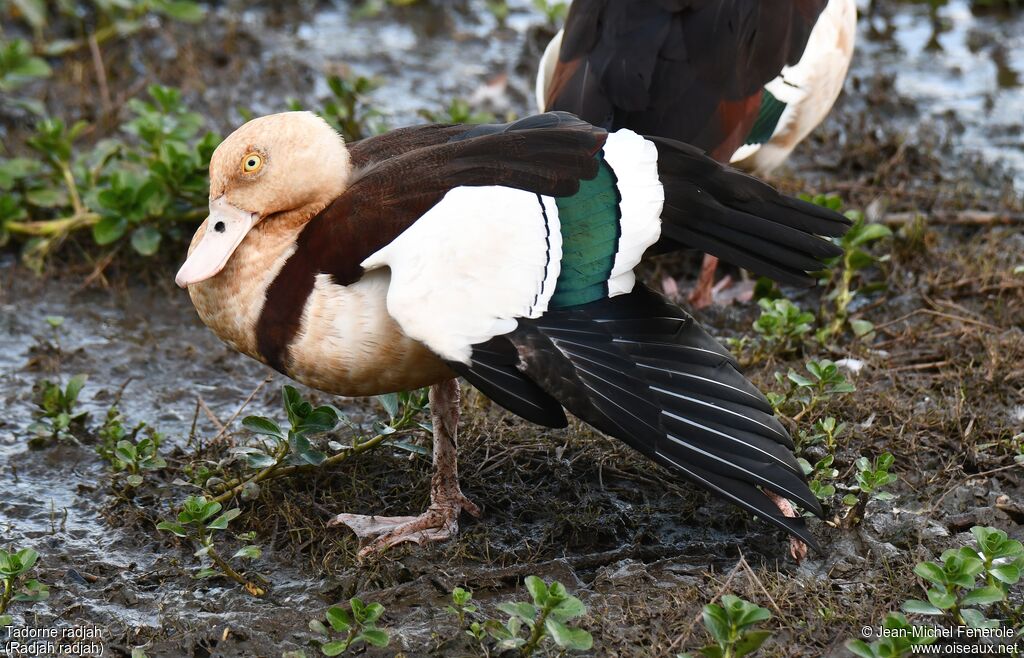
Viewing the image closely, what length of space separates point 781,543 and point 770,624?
1.33 ft

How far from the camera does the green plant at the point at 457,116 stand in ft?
17.6

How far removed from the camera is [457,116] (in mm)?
5355

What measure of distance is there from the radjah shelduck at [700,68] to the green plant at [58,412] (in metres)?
1.90

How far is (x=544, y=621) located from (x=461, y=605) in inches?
11.7

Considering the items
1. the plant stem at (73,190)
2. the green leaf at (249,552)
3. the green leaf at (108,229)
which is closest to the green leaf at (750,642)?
the green leaf at (249,552)

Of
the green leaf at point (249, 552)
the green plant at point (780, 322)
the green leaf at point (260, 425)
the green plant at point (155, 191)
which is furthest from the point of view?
the green plant at point (155, 191)

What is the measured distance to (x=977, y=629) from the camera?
3.00 meters

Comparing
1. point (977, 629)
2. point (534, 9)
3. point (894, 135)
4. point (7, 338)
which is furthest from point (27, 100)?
point (977, 629)

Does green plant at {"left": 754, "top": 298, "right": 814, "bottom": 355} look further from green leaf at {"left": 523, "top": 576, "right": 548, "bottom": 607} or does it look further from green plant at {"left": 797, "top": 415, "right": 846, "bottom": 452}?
green leaf at {"left": 523, "top": 576, "right": 548, "bottom": 607}

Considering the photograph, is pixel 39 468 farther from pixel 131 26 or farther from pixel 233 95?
pixel 131 26

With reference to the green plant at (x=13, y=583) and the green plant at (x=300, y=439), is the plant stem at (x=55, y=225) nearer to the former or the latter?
the green plant at (x=300, y=439)

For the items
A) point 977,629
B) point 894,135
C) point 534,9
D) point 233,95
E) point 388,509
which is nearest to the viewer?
point 977,629

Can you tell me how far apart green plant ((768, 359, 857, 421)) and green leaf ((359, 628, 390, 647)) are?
151 cm

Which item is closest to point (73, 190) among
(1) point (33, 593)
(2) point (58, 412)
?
(2) point (58, 412)
